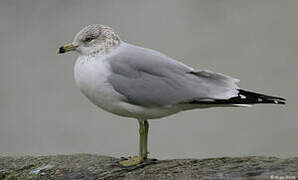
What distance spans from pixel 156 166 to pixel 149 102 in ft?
0.85

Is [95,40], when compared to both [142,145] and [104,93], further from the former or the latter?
[142,145]

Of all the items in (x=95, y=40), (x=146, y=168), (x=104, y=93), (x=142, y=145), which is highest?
(x=95, y=40)

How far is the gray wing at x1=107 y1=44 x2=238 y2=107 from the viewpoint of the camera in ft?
6.19

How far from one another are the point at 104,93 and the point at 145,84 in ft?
0.52

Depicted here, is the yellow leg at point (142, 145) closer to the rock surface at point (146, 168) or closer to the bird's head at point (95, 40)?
the rock surface at point (146, 168)

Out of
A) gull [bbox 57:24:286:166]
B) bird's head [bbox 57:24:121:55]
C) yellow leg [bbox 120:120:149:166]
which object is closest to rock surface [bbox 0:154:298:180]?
yellow leg [bbox 120:120:149:166]

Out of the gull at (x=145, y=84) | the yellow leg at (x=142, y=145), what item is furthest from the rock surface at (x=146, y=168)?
the gull at (x=145, y=84)

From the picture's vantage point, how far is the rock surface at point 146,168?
168 centimetres

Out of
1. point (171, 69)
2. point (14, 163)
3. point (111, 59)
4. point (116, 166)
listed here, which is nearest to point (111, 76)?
point (111, 59)

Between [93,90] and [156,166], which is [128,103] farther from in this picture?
[156,166]

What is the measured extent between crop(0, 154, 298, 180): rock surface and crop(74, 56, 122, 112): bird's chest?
10.1 inches

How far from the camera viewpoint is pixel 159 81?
75.8 inches

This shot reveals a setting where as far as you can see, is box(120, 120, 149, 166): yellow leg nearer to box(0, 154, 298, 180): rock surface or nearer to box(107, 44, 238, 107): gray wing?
box(0, 154, 298, 180): rock surface

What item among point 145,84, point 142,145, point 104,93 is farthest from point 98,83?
point 142,145
